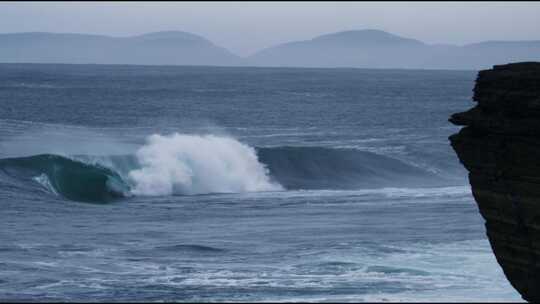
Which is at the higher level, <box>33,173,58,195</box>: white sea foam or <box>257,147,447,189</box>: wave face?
<box>33,173,58,195</box>: white sea foam

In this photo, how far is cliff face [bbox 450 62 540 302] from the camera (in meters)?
13.6

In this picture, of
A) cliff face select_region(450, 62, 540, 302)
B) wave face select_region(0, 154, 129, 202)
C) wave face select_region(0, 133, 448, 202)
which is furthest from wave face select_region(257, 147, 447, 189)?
cliff face select_region(450, 62, 540, 302)

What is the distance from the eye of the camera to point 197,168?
41.1 metres

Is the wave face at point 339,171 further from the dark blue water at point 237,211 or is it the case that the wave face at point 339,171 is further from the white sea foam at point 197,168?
the white sea foam at point 197,168

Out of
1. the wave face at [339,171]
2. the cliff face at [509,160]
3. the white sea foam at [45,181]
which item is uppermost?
the cliff face at [509,160]

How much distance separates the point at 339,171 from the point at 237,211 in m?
13.6

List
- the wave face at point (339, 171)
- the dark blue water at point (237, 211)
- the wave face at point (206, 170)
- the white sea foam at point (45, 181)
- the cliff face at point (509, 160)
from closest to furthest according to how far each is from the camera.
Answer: the cliff face at point (509, 160)
the dark blue water at point (237, 211)
the white sea foam at point (45, 181)
the wave face at point (206, 170)
the wave face at point (339, 171)

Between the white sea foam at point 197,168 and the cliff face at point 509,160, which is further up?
the cliff face at point 509,160

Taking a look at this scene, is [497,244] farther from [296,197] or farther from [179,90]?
[179,90]

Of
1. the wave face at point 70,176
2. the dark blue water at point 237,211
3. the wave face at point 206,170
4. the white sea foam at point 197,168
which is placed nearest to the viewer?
the dark blue water at point 237,211

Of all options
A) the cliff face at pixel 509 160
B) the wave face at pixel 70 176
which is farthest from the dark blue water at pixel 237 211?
the cliff face at pixel 509 160

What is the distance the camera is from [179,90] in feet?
355

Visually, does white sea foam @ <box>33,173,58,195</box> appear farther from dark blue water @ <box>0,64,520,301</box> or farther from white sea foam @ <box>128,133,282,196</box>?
white sea foam @ <box>128,133,282,196</box>

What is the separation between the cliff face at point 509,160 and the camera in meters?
13.6
